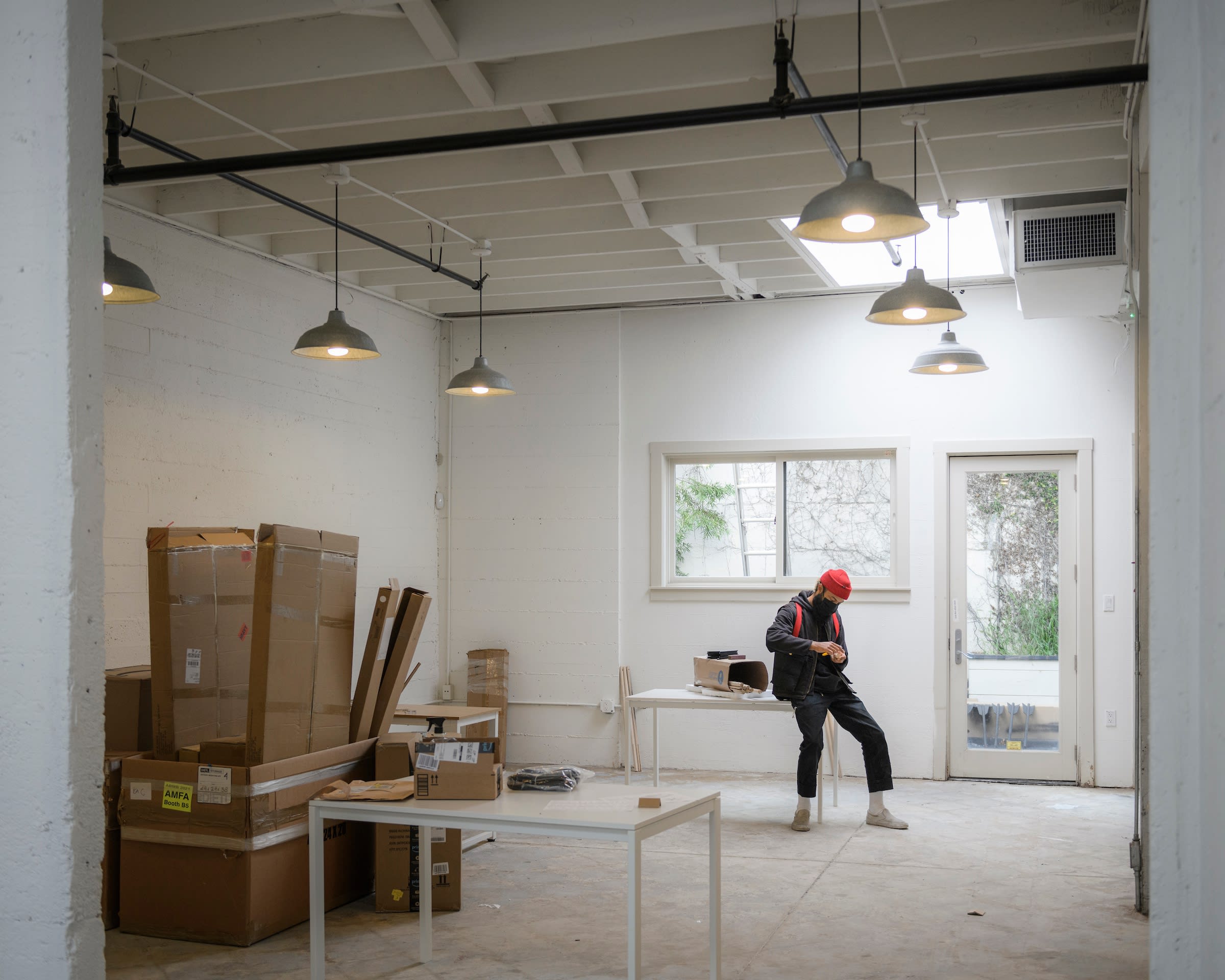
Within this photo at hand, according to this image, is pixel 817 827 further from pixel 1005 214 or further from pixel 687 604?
pixel 1005 214

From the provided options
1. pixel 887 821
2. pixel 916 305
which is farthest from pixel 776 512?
pixel 916 305

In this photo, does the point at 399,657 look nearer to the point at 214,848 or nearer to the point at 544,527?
the point at 214,848

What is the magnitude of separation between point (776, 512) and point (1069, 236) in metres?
3.40

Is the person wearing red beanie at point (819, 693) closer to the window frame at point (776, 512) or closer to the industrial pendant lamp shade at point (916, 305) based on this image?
the window frame at point (776, 512)

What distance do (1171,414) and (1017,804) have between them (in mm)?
6185

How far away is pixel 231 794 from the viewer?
4656mm

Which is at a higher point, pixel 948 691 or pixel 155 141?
pixel 155 141

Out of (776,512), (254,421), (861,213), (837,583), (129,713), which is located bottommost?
(129,713)

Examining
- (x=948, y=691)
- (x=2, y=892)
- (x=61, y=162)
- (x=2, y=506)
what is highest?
(x=61, y=162)

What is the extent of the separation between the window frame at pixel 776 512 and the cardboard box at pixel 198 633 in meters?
4.36

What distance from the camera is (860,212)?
12.3 ft

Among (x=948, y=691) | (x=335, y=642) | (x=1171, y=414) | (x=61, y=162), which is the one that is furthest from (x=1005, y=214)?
(x=61, y=162)

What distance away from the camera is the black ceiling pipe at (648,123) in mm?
4047

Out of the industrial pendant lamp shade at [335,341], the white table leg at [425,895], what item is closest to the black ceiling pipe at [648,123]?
the industrial pendant lamp shade at [335,341]
